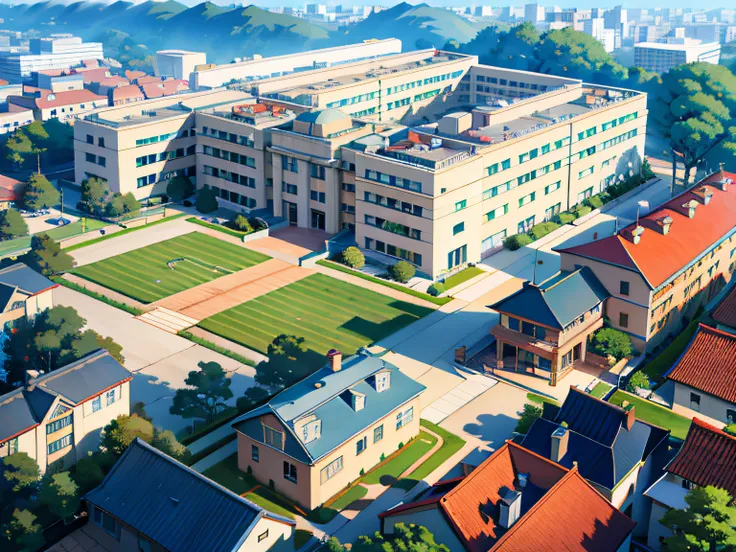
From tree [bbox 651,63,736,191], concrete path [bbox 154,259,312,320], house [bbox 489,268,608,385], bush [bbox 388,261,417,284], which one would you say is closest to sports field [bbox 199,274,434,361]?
concrete path [bbox 154,259,312,320]

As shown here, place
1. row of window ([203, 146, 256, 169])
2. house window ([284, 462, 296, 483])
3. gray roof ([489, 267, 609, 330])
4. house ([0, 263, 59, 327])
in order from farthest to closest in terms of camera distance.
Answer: row of window ([203, 146, 256, 169]) → house ([0, 263, 59, 327]) → gray roof ([489, 267, 609, 330]) → house window ([284, 462, 296, 483])

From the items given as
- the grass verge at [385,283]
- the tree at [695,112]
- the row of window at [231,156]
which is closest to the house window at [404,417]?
Result: the grass verge at [385,283]

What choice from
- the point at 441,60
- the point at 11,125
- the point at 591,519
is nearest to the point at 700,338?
the point at 591,519

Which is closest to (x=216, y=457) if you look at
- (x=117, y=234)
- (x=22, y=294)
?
(x=22, y=294)

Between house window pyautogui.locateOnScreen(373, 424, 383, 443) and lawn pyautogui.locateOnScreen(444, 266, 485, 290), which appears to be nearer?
house window pyautogui.locateOnScreen(373, 424, 383, 443)

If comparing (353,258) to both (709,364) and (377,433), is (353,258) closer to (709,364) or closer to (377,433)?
(377,433)

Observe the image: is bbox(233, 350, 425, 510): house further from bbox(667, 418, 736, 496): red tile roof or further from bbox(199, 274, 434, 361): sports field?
bbox(667, 418, 736, 496): red tile roof

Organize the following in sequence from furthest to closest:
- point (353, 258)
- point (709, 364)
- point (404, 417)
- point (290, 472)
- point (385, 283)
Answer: point (353, 258), point (385, 283), point (709, 364), point (404, 417), point (290, 472)
